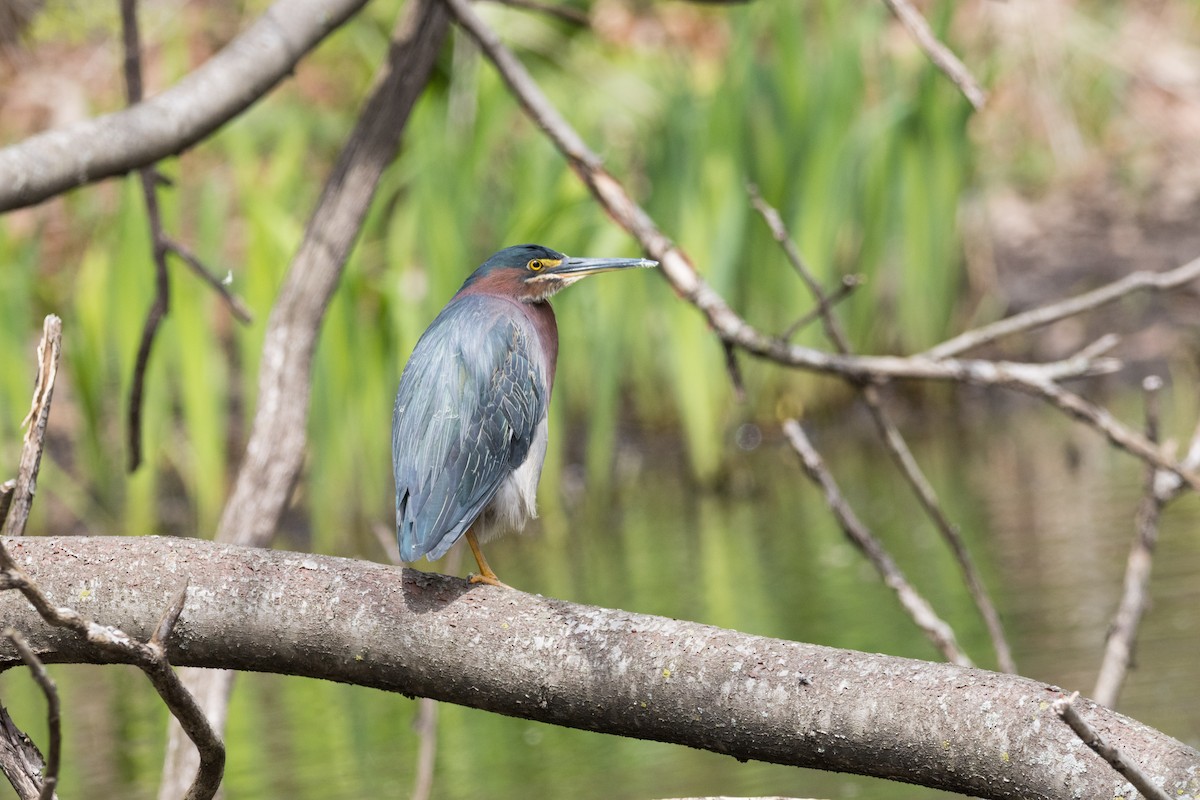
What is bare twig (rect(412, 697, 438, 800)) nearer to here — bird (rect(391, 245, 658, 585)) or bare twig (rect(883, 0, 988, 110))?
bird (rect(391, 245, 658, 585))

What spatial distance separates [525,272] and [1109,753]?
1.66 m

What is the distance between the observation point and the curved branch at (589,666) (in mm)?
1616

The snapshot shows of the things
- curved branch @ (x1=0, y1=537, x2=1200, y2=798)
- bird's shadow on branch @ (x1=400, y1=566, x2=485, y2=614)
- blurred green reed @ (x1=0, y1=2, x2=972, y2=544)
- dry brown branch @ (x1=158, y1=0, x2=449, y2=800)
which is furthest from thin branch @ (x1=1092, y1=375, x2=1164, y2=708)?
blurred green reed @ (x1=0, y1=2, x2=972, y2=544)

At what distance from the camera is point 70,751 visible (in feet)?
14.5

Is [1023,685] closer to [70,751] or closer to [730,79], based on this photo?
[70,751]

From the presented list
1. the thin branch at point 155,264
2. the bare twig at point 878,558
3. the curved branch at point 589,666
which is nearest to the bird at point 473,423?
the curved branch at point 589,666

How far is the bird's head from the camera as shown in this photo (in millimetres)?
2791

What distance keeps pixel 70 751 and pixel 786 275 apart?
4.51m

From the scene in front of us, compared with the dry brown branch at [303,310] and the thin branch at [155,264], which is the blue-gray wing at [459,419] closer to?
the dry brown branch at [303,310]

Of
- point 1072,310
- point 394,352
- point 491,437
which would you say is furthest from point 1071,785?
point 394,352

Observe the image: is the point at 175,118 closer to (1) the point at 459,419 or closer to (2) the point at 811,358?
(1) the point at 459,419

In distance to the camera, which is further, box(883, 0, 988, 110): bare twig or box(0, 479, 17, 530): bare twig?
box(883, 0, 988, 110): bare twig

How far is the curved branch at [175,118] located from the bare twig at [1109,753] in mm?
1914

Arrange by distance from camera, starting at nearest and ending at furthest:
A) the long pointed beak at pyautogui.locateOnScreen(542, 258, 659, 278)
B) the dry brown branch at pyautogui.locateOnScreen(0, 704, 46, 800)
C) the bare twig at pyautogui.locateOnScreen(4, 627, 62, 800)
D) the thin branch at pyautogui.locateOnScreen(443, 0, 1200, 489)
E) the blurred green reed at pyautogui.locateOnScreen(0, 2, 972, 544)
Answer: the bare twig at pyautogui.locateOnScreen(4, 627, 62, 800)
the dry brown branch at pyautogui.locateOnScreen(0, 704, 46, 800)
the thin branch at pyautogui.locateOnScreen(443, 0, 1200, 489)
the long pointed beak at pyautogui.locateOnScreen(542, 258, 659, 278)
the blurred green reed at pyautogui.locateOnScreen(0, 2, 972, 544)
